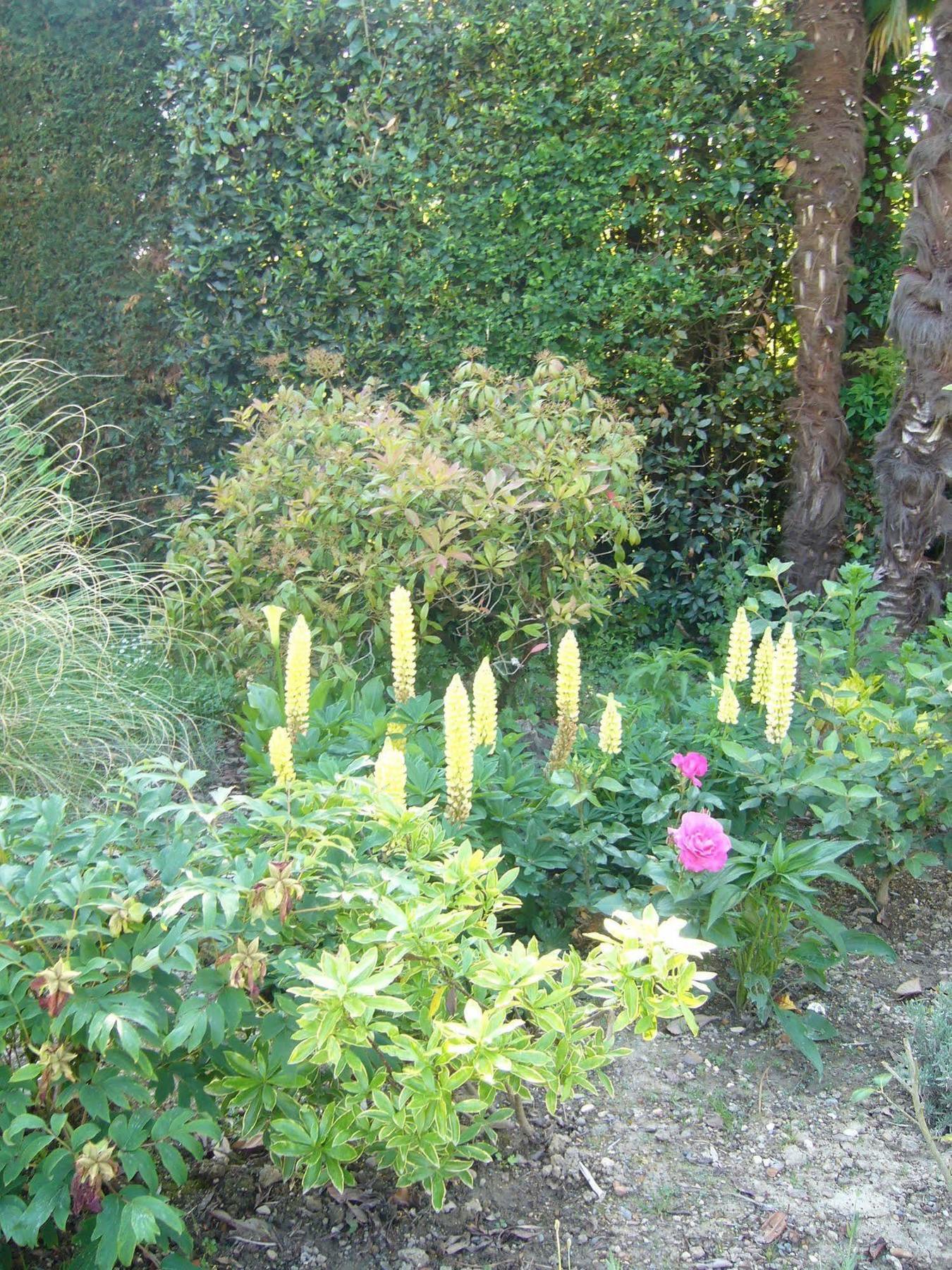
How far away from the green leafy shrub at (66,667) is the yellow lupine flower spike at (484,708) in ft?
4.67

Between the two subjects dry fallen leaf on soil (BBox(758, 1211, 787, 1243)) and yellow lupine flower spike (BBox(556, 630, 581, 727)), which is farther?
yellow lupine flower spike (BBox(556, 630, 581, 727))

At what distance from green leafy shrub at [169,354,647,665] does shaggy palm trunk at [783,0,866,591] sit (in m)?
1.84

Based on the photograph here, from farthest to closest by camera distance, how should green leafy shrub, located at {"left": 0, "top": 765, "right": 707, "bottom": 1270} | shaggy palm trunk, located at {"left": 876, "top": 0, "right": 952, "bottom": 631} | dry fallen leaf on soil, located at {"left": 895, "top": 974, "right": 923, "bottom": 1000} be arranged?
shaggy palm trunk, located at {"left": 876, "top": 0, "right": 952, "bottom": 631} < dry fallen leaf on soil, located at {"left": 895, "top": 974, "right": 923, "bottom": 1000} < green leafy shrub, located at {"left": 0, "top": 765, "right": 707, "bottom": 1270}

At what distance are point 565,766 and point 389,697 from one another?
1.12 m

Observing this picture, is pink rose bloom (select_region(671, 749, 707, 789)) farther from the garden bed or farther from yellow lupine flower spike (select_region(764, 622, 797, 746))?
the garden bed

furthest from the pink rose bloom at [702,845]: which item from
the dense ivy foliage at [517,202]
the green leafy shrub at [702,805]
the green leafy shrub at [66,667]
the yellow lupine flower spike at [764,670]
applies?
the dense ivy foliage at [517,202]

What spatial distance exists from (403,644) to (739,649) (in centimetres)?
95

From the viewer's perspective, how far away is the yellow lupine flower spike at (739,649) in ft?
Result: 9.93

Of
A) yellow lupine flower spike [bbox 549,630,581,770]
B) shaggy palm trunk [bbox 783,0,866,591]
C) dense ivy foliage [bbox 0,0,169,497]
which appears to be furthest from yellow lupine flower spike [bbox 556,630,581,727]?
dense ivy foliage [bbox 0,0,169,497]

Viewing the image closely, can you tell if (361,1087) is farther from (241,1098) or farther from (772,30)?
(772,30)

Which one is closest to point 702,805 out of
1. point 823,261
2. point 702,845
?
point 702,845

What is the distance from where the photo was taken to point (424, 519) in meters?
3.71

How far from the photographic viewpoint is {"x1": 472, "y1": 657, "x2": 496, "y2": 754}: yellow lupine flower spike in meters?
2.63

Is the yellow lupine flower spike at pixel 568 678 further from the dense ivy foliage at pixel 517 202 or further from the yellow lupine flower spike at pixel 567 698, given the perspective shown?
the dense ivy foliage at pixel 517 202
